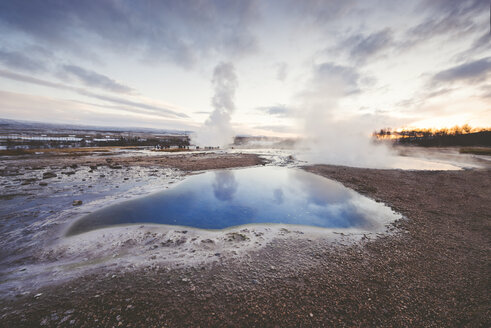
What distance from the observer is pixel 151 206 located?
34.2 feet

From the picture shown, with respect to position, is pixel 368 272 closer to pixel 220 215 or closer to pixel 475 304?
pixel 475 304

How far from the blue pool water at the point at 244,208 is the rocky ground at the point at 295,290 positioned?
2.11 meters

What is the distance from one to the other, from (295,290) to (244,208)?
6.53 m

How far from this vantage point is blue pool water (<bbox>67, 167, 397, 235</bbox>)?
8.80m

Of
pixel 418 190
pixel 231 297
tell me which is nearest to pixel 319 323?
pixel 231 297

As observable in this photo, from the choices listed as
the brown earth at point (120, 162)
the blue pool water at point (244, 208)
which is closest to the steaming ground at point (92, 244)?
the blue pool water at point (244, 208)

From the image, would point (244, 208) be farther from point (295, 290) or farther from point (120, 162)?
point (120, 162)

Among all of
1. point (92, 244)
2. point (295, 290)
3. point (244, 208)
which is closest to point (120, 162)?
point (92, 244)

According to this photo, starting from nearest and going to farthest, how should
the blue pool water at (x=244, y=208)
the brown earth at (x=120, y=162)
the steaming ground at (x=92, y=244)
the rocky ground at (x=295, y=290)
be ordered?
the rocky ground at (x=295, y=290), the steaming ground at (x=92, y=244), the blue pool water at (x=244, y=208), the brown earth at (x=120, y=162)

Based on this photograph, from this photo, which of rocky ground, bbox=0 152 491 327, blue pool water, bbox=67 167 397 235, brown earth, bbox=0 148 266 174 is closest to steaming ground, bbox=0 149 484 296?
rocky ground, bbox=0 152 491 327

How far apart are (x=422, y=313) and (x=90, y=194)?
16.9 m

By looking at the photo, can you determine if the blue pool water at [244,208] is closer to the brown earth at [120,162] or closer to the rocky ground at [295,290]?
the rocky ground at [295,290]

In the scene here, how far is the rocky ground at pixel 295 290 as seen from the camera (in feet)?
12.1

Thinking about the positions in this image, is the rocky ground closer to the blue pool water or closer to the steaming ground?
the steaming ground
